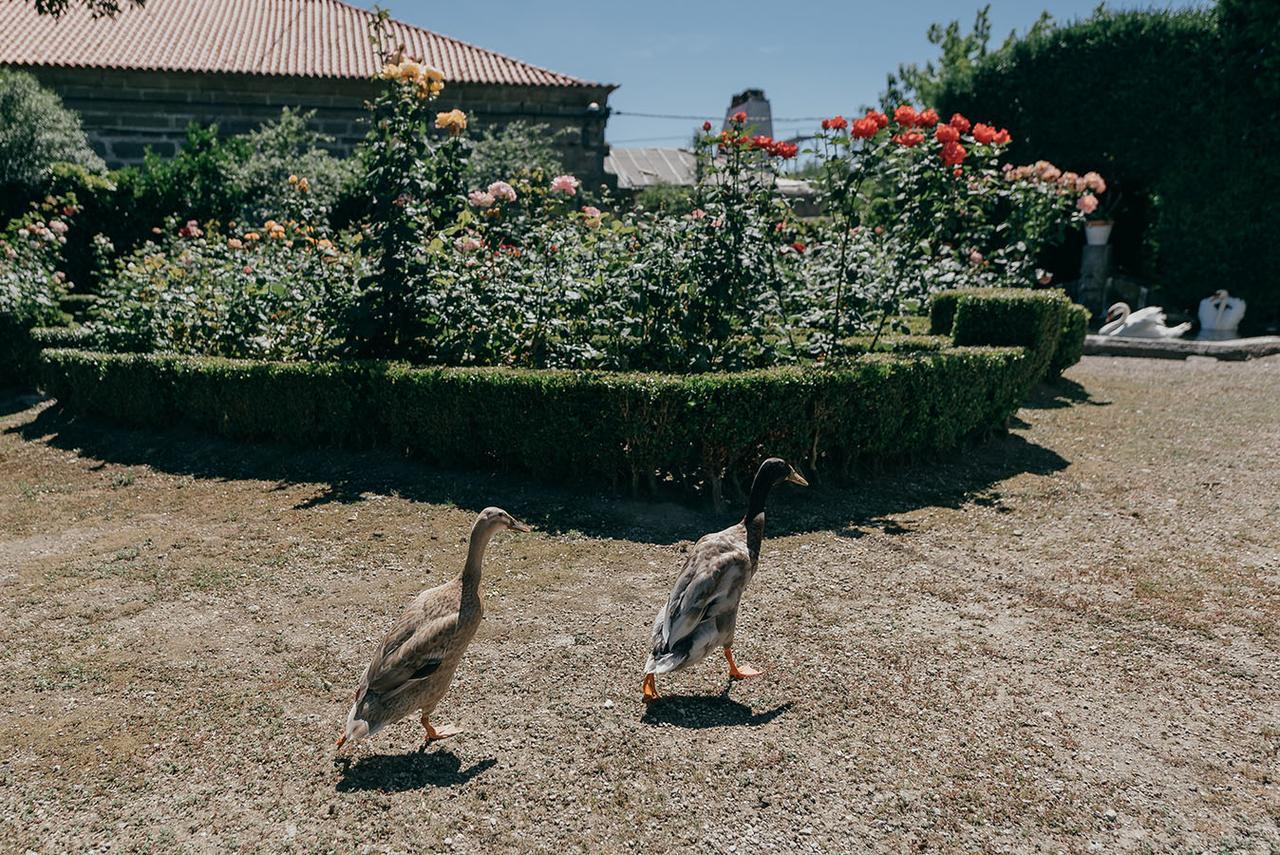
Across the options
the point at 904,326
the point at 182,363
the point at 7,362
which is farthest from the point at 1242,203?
the point at 7,362

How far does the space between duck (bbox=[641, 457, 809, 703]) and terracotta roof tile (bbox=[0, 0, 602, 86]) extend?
1967 cm

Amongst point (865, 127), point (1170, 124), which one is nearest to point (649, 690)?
point (865, 127)

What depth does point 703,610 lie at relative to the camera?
4074mm

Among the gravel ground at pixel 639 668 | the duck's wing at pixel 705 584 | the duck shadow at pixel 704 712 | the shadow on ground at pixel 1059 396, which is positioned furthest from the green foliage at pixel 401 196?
the shadow on ground at pixel 1059 396

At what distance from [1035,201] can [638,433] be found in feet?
25.6

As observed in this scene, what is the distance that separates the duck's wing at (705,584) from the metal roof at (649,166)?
22.0 m

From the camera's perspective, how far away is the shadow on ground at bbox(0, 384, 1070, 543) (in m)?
6.55

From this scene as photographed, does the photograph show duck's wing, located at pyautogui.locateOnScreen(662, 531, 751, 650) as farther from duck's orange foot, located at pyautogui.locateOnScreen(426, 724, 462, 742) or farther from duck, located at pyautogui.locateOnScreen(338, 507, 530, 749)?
duck's orange foot, located at pyautogui.locateOnScreen(426, 724, 462, 742)

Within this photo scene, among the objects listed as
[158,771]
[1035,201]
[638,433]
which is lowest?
[158,771]

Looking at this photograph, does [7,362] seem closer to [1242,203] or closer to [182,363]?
[182,363]

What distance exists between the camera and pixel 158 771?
366 cm

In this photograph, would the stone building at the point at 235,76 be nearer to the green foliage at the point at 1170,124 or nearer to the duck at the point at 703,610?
the green foliage at the point at 1170,124

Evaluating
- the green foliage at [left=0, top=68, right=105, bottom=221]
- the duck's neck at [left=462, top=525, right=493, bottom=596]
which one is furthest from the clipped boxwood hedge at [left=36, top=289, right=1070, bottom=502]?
the green foliage at [left=0, top=68, right=105, bottom=221]

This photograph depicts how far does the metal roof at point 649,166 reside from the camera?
87.0 ft
